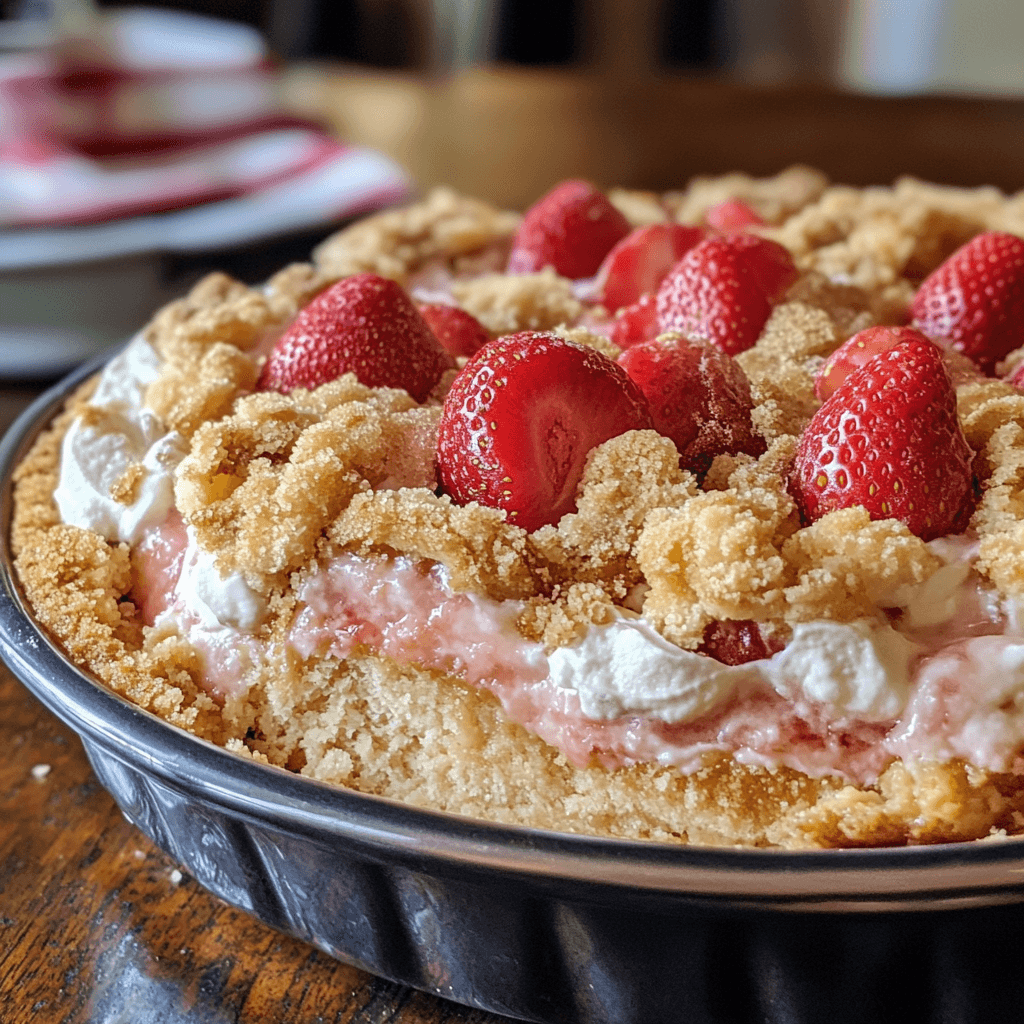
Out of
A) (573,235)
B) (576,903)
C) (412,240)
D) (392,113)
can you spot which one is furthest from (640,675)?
(392,113)

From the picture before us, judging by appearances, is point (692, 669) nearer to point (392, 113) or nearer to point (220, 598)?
point (220, 598)

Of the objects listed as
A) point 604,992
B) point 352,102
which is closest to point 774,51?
point 352,102

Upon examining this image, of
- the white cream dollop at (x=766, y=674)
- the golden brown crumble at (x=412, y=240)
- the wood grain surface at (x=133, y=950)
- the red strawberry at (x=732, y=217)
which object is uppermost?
the red strawberry at (x=732, y=217)

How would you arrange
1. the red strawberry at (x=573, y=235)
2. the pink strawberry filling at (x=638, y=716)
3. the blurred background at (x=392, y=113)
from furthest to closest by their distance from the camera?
the blurred background at (x=392, y=113) → the red strawberry at (x=573, y=235) → the pink strawberry filling at (x=638, y=716)

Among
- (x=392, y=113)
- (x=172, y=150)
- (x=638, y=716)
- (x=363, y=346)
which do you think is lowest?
(x=392, y=113)

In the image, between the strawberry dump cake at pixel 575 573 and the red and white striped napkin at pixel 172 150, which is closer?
the strawberry dump cake at pixel 575 573

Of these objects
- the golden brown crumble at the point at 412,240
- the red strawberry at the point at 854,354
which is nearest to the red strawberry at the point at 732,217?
the golden brown crumble at the point at 412,240

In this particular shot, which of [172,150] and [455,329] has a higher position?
[455,329]

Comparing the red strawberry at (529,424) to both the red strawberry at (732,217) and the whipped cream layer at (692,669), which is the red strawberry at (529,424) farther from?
the red strawberry at (732,217)

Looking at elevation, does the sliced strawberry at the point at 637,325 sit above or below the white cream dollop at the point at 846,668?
above
